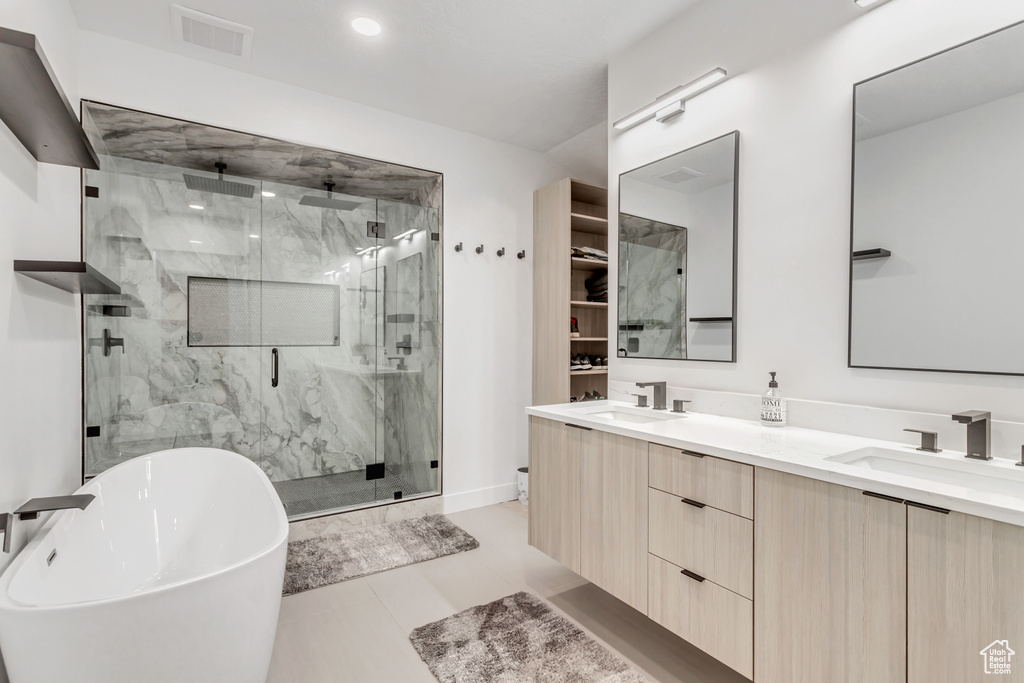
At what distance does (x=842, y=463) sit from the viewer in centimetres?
138

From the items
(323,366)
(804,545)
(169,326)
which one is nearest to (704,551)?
(804,545)

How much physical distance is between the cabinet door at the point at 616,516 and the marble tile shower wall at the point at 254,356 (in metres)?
1.67

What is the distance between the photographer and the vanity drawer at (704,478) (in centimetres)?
145

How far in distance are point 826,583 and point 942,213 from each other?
3.71 ft

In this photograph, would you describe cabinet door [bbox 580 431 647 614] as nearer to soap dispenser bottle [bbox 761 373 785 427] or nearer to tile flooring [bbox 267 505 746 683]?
tile flooring [bbox 267 505 746 683]

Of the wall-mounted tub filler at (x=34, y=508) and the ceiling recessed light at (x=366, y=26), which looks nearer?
the wall-mounted tub filler at (x=34, y=508)

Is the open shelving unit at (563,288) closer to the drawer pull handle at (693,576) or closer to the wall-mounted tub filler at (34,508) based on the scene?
the drawer pull handle at (693,576)

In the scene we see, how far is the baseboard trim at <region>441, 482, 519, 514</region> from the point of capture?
347 centimetres

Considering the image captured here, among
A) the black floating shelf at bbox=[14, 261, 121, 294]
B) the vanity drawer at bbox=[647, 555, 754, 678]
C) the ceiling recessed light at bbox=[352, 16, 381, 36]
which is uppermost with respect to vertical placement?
the ceiling recessed light at bbox=[352, 16, 381, 36]

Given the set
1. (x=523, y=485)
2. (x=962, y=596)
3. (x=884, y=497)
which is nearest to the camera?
(x=962, y=596)

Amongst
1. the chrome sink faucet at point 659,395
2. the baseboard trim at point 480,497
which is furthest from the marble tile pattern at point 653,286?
the baseboard trim at point 480,497

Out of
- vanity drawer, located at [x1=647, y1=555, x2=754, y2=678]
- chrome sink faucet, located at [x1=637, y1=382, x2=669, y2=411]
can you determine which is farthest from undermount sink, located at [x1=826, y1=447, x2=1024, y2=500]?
chrome sink faucet, located at [x1=637, y1=382, x2=669, y2=411]

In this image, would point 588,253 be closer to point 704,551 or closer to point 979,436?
point 704,551

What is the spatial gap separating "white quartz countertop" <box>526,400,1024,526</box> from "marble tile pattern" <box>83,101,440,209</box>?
2.25 meters
